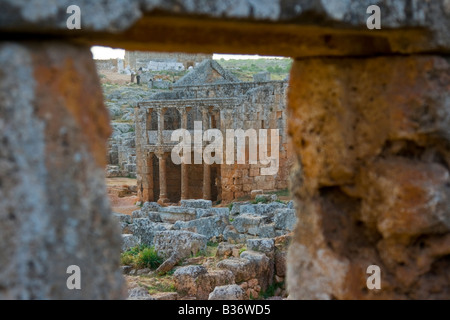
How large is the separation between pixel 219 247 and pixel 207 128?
11.8 meters

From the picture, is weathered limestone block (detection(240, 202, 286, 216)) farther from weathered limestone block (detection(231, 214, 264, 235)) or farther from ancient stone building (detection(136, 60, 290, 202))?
ancient stone building (detection(136, 60, 290, 202))

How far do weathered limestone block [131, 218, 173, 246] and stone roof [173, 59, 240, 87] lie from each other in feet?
44.4

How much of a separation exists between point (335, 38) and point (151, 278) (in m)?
8.75

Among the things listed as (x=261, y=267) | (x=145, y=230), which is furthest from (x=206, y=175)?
(x=261, y=267)

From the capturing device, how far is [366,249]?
3279mm

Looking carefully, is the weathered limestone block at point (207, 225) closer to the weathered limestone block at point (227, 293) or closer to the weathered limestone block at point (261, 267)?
the weathered limestone block at point (261, 267)

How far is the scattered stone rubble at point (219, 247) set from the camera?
33.0ft

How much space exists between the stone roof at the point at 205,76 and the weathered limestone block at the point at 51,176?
2568 centimetres

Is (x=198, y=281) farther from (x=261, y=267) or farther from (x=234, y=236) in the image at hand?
(x=234, y=236)

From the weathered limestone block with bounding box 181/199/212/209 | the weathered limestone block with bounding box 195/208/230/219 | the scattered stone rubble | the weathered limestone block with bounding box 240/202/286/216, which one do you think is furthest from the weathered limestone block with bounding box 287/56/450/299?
the weathered limestone block with bounding box 181/199/212/209

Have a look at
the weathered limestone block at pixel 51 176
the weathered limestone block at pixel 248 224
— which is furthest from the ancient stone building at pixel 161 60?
the weathered limestone block at pixel 51 176

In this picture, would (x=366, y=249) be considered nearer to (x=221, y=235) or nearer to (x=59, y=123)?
(x=59, y=123)

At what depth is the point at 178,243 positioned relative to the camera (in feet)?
41.4

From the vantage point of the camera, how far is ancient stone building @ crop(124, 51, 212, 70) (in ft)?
172
